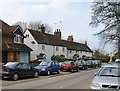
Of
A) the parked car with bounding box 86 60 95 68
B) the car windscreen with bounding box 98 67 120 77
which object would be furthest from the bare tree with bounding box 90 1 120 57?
the car windscreen with bounding box 98 67 120 77

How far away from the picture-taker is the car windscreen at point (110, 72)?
44.3 feet

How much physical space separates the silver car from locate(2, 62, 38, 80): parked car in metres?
10.0

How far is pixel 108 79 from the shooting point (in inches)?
488

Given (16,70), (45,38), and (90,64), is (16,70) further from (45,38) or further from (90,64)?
(45,38)

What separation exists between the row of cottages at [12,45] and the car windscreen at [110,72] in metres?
29.7

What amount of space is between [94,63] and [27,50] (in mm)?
15210

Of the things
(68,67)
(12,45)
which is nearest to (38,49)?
(12,45)

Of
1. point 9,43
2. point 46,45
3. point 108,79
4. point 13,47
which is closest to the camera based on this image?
point 108,79

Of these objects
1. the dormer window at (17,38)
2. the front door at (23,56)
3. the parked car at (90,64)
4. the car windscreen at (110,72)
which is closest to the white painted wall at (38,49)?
the front door at (23,56)

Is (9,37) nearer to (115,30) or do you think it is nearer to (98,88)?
(115,30)

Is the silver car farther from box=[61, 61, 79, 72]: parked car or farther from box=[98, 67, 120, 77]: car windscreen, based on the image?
box=[61, 61, 79, 72]: parked car

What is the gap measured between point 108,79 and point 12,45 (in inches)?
1336

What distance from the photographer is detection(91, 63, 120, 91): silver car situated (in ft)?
38.3

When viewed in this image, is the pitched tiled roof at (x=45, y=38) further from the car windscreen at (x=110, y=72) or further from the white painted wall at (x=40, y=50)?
the car windscreen at (x=110, y=72)
